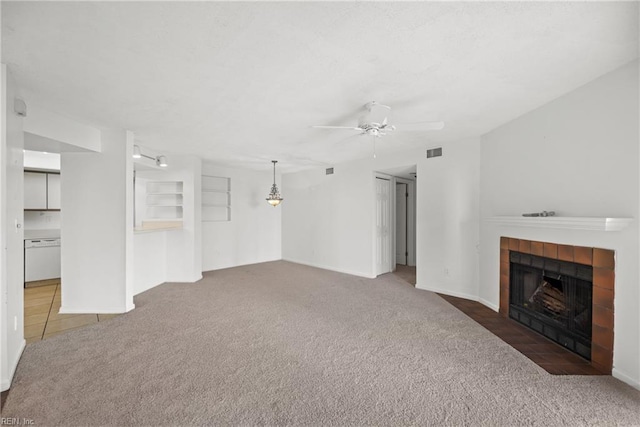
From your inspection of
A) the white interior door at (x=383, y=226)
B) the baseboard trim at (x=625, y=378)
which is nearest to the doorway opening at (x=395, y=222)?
the white interior door at (x=383, y=226)

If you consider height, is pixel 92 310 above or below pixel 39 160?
below

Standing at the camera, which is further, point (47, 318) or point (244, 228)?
point (244, 228)

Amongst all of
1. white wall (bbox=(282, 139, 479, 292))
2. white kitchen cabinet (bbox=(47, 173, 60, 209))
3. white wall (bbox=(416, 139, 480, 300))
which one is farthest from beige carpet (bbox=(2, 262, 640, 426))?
white kitchen cabinet (bbox=(47, 173, 60, 209))

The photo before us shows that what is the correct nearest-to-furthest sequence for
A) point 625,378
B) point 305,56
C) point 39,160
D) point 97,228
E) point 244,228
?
point 305,56 → point 625,378 → point 97,228 → point 39,160 → point 244,228

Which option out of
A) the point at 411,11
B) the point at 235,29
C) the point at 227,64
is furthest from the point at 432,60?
the point at 227,64

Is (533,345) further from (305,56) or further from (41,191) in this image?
(41,191)

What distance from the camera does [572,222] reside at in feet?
7.89

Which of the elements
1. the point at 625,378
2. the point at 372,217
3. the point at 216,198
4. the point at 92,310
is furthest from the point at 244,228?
the point at 625,378

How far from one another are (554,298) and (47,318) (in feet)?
19.6

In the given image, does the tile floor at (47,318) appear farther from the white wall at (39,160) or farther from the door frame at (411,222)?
the door frame at (411,222)

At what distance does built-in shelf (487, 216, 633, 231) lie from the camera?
2.12 m

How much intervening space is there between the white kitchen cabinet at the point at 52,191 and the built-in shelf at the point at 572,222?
7.66m

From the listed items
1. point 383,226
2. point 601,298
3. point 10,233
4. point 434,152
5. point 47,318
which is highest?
point 434,152

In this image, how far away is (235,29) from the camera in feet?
5.48
